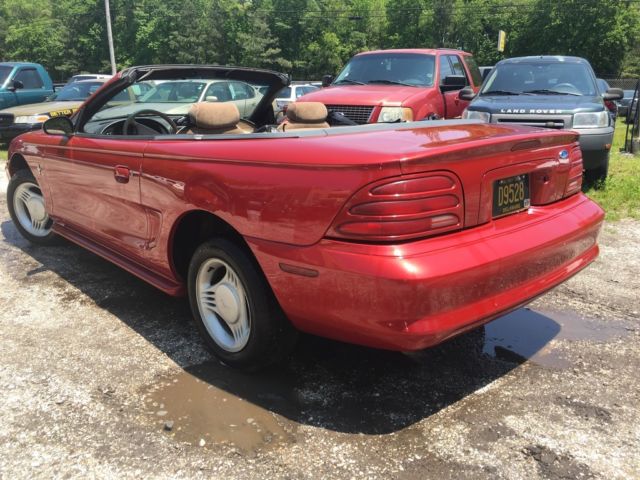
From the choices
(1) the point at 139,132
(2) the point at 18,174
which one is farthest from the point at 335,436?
(2) the point at 18,174

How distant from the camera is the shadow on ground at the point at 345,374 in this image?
2.61 meters

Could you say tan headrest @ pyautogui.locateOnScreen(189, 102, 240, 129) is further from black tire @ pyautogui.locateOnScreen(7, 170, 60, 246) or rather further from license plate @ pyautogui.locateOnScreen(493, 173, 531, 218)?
black tire @ pyautogui.locateOnScreen(7, 170, 60, 246)

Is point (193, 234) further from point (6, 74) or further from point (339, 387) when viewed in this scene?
point (6, 74)

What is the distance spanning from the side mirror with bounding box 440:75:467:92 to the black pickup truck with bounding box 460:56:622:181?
9.9 inches

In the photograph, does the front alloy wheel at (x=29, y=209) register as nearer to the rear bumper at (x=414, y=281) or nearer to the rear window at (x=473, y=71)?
the rear bumper at (x=414, y=281)

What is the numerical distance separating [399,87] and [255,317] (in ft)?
19.5

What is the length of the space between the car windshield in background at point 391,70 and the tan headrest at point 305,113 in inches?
174

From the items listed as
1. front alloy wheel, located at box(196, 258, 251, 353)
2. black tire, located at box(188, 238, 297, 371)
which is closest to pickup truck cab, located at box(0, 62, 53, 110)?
front alloy wheel, located at box(196, 258, 251, 353)

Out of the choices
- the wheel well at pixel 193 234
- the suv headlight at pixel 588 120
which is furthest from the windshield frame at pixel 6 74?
the suv headlight at pixel 588 120

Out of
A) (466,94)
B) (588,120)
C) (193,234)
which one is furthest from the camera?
(466,94)

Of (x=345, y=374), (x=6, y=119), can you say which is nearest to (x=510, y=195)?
(x=345, y=374)

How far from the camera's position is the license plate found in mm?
2512

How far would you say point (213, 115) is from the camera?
3.66 meters

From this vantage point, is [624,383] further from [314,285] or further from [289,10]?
[289,10]
